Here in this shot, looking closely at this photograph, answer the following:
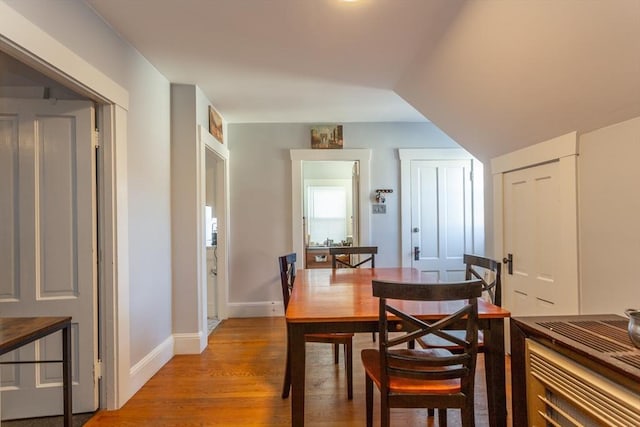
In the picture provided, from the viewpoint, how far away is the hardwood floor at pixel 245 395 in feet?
6.49

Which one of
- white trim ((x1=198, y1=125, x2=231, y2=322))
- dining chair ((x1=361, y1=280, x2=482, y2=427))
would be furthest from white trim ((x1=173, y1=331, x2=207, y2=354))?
dining chair ((x1=361, y1=280, x2=482, y2=427))

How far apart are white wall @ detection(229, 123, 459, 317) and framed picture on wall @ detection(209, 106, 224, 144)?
412 mm

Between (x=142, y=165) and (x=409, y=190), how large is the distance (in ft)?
9.72

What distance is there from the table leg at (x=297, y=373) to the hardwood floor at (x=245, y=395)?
1.72 ft

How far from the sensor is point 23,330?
4.55 ft

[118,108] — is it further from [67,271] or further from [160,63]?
[67,271]

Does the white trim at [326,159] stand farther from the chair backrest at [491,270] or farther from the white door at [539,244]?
the chair backrest at [491,270]

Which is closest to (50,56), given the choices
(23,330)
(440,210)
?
(23,330)

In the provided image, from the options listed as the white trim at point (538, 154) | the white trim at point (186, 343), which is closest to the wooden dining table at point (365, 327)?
the white trim at point (538, 154)

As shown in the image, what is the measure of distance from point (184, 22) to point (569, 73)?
2146mm

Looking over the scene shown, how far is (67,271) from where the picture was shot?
6.60 ft

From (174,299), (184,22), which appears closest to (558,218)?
(184,22)

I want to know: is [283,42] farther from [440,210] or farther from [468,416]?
[440,210]

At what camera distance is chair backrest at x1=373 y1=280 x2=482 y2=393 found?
129cm
